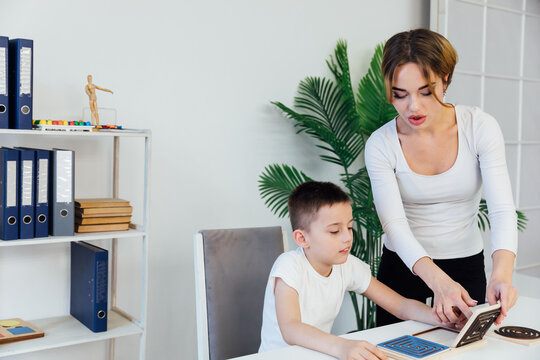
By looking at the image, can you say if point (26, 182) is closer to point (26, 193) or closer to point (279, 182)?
point (26, 193)

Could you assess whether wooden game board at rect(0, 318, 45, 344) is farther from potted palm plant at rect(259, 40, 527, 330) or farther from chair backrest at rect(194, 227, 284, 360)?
potted palm plant at rect(259, 40, 527, 330)

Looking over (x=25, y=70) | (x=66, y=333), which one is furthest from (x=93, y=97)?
(x=66, y=333)

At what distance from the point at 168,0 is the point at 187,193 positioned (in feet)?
2.76

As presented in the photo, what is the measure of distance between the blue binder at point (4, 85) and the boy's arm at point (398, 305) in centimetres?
130

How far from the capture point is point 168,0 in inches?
104

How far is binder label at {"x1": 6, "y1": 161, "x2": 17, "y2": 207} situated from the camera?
2.07m

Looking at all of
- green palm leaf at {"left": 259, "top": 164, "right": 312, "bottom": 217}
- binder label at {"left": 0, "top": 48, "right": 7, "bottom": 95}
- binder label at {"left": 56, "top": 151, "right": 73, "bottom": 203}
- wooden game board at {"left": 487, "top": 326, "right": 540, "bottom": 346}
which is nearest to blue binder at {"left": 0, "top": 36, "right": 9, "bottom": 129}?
binder label at {"left": 0, "top": 48, "right": 7, "bottom": 95}

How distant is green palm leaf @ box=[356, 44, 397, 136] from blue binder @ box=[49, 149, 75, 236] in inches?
57.5

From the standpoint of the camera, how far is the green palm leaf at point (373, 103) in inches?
118

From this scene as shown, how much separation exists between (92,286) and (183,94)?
931 millimetres

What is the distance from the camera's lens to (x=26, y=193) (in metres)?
2.11

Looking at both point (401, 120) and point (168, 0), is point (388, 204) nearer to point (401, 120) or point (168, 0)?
point (401, 120)

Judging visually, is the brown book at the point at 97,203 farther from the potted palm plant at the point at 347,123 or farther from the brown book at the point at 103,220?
the potted palm plant at the point at 347,123

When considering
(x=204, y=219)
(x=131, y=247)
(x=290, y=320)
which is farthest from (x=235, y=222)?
(x=290, y=320)
